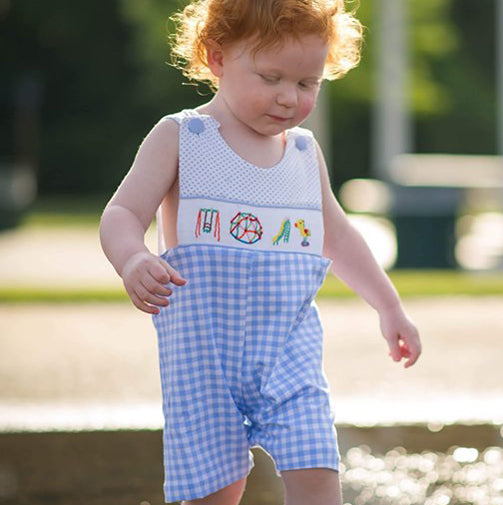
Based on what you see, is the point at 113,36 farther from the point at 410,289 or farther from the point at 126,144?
the point at 410,289

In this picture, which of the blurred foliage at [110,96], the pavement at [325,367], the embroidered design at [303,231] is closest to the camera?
the embroidered design at [303,231]

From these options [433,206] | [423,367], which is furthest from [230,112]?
[433,206]

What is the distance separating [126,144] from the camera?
37.8 metres

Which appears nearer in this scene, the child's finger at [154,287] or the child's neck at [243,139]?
the child's finger at [154,287]

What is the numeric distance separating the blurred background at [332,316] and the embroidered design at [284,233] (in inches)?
39.8

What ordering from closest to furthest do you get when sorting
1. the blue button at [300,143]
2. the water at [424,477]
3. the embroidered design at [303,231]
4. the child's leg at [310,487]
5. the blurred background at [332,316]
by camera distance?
the child's leg at [310,487], the embroidered design at [303,231], the blue button at [300,143], the water at [424,477], the blurred background at [332,316]

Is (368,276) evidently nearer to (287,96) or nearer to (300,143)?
(300,143)

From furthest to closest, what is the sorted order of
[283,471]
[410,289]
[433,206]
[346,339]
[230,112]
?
[433,206] → [410,289] → [346,339] → [230,112] → [283,471]

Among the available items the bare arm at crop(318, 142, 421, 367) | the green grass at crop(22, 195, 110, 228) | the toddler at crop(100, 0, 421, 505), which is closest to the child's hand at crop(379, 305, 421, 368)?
the bare arm at crop(318, 142, 421, 367)

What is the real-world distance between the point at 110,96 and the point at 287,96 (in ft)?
122

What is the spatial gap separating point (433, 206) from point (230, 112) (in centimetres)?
1025

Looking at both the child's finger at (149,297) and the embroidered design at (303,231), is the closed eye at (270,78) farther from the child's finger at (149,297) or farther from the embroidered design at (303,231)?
the child's finger at (149,297)

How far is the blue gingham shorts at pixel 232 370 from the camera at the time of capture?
106 inches

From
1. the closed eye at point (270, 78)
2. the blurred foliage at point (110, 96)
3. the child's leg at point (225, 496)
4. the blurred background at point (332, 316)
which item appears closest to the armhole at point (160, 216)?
the closed eye at point (270, 78)
